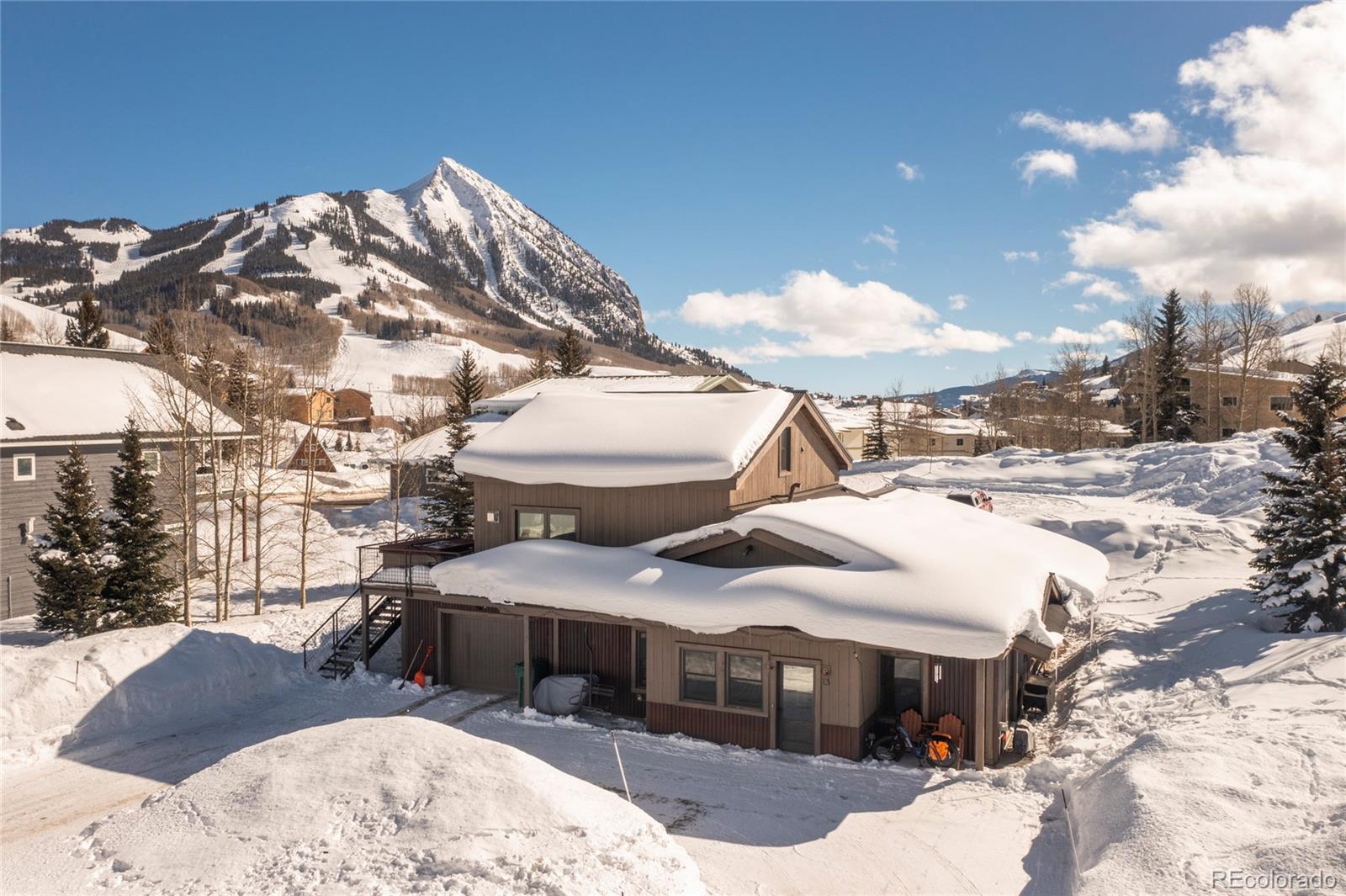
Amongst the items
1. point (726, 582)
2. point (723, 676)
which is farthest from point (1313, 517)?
point (723, 676)

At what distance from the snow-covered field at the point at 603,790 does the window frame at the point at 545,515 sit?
4.22m

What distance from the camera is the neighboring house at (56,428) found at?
83.7 feet

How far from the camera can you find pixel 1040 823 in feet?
40.5

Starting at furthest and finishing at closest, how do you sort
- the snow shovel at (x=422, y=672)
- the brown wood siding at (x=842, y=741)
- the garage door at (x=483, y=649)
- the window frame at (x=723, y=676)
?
1. the snow shovel at (x=422, y=672)
2. the garage door at (x=483, y=649)
3. the window frame at (x=723, y=676)
4. the brown wood siding at (x=842, y=741)

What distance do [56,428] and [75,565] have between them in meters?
7.84

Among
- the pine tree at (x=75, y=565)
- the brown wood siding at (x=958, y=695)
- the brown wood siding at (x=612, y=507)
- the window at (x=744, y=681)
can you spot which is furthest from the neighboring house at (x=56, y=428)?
the brown wood siding at (x=958, y=695)

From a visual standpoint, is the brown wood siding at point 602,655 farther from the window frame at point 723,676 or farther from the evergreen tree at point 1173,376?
the evergreen tree at point 1173,376

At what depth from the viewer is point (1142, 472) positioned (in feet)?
147

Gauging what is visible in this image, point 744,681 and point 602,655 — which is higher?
point 744,681

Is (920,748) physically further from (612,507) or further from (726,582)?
(612,507)

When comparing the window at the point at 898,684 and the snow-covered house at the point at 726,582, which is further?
the window at the point at 898,684

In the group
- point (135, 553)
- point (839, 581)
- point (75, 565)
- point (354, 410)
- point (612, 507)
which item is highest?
point (354, 410)

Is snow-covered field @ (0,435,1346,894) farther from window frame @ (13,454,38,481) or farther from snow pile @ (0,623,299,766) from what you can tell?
window frame @ (13,454,38,481)

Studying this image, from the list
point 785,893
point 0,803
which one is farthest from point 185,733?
point 785,893
